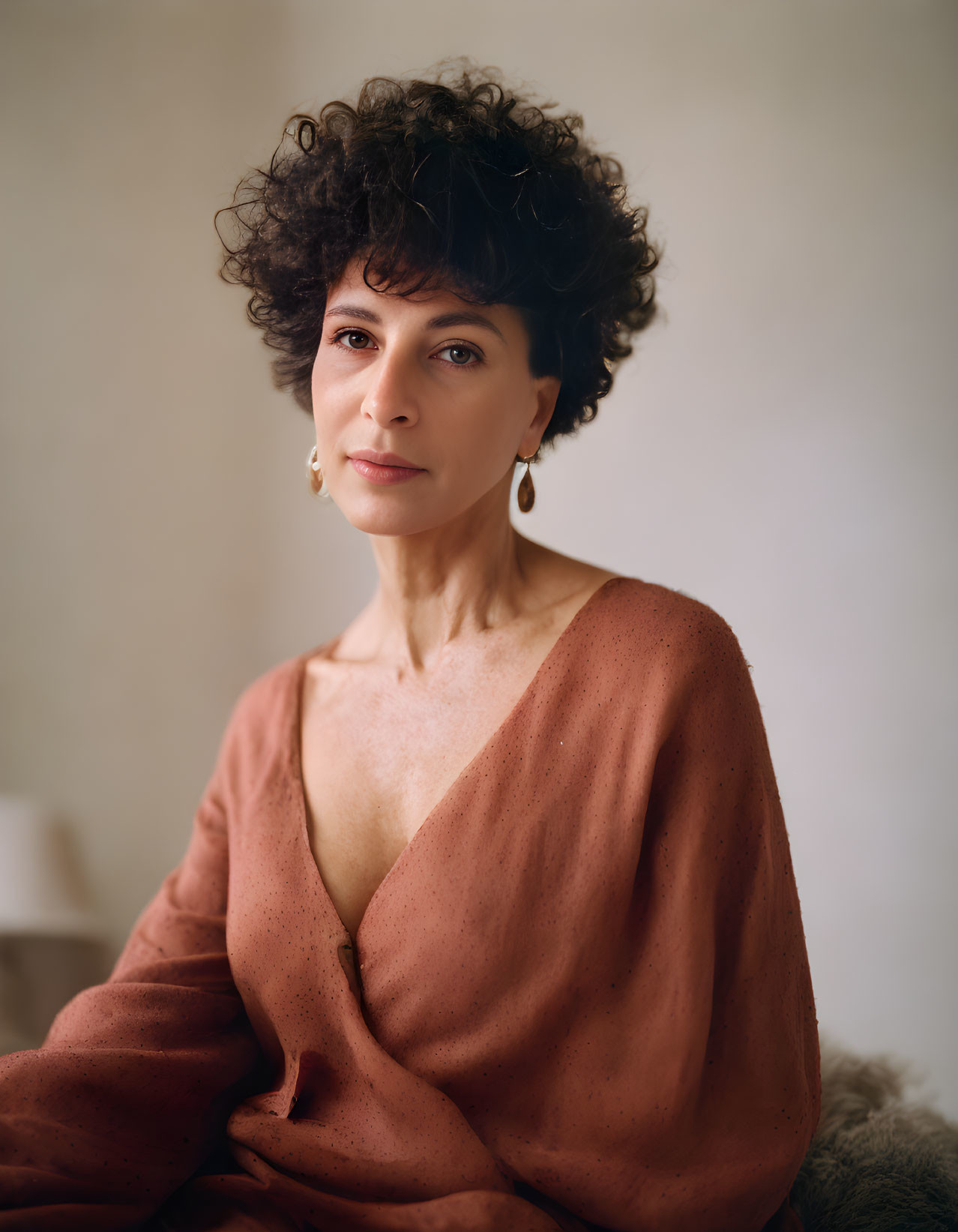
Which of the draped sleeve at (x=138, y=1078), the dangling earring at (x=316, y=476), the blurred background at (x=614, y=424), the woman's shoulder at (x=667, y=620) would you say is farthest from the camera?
the blurred background at (x=614, y=424)

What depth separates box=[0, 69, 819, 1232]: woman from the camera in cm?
88

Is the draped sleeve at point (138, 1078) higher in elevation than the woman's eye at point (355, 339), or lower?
lower

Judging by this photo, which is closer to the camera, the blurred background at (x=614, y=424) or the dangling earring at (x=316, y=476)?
the dangling earring at (x=316, y=476)

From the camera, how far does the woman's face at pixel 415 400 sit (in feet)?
3.05

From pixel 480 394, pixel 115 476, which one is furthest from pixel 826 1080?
pixel 115 476

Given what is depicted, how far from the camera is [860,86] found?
1415 mm

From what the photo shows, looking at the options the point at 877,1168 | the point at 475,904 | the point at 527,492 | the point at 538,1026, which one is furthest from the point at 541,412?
the point at 877,1168

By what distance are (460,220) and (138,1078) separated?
904mm

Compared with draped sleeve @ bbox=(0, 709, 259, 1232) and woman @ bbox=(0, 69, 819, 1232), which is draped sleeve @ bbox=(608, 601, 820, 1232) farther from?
draped sleeve @ bbox=(0, 709, 259, 1232)

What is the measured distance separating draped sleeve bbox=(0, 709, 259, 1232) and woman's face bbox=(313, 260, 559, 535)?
0.49 meters

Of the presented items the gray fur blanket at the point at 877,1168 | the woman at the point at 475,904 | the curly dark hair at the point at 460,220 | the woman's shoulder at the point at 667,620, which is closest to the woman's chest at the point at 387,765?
the woman at the point at 475,904

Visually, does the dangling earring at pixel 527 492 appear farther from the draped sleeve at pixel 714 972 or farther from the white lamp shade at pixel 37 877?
the white lamp shade at pixel 37 877

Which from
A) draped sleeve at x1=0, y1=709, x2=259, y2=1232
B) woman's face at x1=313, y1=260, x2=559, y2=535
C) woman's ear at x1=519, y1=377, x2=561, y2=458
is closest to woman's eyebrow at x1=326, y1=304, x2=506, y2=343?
woman's face at x1=313, y1=260, x2=559, y2=535

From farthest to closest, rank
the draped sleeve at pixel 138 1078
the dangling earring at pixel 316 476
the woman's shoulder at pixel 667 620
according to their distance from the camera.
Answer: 1. the dangling earring at pixel 316 476
2. the woman's shoulder at pixel 667 620
3. the draped sleeve at pixel 138 1078
